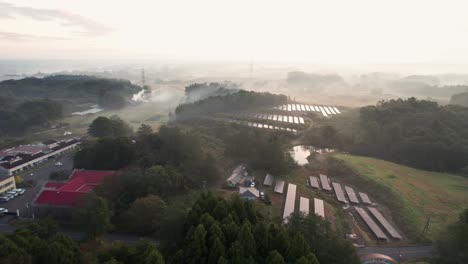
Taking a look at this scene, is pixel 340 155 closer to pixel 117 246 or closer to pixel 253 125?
pixel 253 125

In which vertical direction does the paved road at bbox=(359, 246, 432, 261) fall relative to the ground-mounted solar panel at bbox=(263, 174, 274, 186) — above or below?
below

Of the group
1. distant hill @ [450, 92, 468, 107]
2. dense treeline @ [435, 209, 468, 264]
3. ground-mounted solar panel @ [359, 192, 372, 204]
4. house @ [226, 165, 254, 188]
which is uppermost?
distant hill @ [450, 92, 468, 107]

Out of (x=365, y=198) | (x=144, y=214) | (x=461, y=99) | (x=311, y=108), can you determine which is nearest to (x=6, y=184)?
(x=144, y=214)

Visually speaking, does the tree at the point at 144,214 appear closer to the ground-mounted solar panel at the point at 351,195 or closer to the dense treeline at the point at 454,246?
the dense treeline at the point at 454,246

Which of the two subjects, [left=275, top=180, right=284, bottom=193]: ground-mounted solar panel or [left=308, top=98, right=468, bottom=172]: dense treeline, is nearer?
[left=275, top=180, right=284, bottom=193]: ground-mounted solar panel

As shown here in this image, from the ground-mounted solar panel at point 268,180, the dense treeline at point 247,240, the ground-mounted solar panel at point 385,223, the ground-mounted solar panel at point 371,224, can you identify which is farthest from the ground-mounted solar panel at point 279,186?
the dense treeline at point 247,240

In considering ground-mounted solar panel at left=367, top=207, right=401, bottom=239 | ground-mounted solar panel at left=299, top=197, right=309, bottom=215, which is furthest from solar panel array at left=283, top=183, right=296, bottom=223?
ground-mounted solar panel at left=367, top=207, right=401, bottom=239

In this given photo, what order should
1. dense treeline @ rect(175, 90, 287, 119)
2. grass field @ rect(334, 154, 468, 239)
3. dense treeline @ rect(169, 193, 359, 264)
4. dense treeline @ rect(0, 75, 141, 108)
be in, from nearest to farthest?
dense treeline @ rect(169, 193, 359, 264), grass field @ rect(334, 154, 468, 239), dense treeline @ rect(175, 90, 287, 119), dense treeline @ rect(0, 75, 141, 108)

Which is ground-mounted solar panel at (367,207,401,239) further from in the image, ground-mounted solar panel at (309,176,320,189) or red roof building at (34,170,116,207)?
red roof building at (34,170,116,207)
